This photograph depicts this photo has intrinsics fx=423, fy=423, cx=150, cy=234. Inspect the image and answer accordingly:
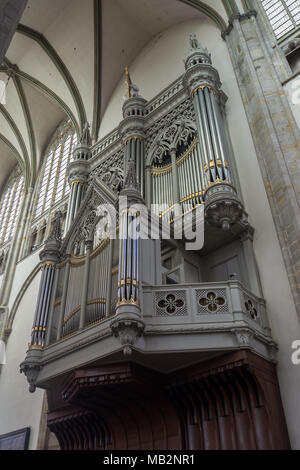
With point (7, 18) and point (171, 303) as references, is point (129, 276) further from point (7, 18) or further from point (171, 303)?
point (7, 18)

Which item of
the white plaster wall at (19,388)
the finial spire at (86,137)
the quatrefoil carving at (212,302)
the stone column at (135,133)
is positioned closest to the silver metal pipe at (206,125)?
the stone column at (135,133)

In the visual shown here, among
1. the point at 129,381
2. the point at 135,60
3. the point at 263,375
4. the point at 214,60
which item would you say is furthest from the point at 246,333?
the point at 135,60

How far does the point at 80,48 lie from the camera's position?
17188mm

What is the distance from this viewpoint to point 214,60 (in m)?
12.7

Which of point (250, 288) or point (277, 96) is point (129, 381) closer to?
point (250, 288)

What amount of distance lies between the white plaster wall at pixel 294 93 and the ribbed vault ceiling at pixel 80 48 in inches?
251

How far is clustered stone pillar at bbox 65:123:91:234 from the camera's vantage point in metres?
13.1

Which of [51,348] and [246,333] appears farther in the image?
[51,348]

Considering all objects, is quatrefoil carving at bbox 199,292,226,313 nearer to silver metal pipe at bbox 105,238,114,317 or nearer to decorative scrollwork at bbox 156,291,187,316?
decorative scrollwork at bbox 156,291,187,316

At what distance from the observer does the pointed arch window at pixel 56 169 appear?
17617 millimetres

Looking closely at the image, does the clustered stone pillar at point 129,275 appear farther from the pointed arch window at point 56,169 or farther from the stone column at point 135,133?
the pointed arch window at point 56,169

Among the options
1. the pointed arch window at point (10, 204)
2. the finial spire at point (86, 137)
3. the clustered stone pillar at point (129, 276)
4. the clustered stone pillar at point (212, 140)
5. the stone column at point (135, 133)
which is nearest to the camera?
the clustered stone pillar at point (129, 276)

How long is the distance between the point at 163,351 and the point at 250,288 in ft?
8.09

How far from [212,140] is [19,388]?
8956 millimetres
